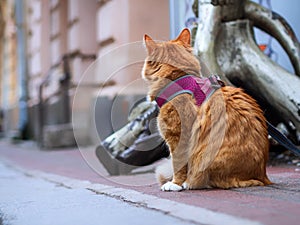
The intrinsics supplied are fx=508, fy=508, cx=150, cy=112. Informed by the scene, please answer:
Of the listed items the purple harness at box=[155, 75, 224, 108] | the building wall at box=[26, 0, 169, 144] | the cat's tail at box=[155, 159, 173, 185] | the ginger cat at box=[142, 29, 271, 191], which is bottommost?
the cat's tail at box=[155, 159, 173, 185]

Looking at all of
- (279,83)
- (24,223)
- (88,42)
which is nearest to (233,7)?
(279,83)

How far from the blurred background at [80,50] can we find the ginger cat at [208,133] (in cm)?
49

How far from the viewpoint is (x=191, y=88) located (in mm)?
3197

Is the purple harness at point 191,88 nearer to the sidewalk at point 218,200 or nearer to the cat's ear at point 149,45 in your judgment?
the cat's ear at point 149,45

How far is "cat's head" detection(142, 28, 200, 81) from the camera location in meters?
3.30

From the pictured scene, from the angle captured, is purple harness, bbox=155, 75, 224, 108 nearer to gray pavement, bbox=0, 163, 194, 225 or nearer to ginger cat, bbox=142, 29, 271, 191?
ginger cat, bbox=142, 29, 271, 191

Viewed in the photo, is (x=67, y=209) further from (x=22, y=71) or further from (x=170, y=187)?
(x=22, y=71)

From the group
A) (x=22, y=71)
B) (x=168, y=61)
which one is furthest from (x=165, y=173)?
(x=22, y=71)

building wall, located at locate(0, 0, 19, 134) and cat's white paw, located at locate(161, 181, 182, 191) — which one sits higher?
building wall, located at locate(0, 0, 19, 134)

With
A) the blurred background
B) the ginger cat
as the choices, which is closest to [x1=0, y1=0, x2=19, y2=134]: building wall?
the blurred background

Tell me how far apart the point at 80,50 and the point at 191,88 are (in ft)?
25.4

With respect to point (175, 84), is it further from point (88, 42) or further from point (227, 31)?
point (88, 42)

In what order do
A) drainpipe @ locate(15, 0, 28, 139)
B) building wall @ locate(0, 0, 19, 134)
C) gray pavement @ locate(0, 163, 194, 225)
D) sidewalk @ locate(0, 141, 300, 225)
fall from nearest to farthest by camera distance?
sidewalk @ locate(0, 141, 300, 225) < gray pavement @ locate(0, 163, 194, 225) < drainpipe @ locate(15, 0, 28, 139) < building wall @ locate(0, 0, 19, 134)

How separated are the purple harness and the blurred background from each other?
0.57 m
